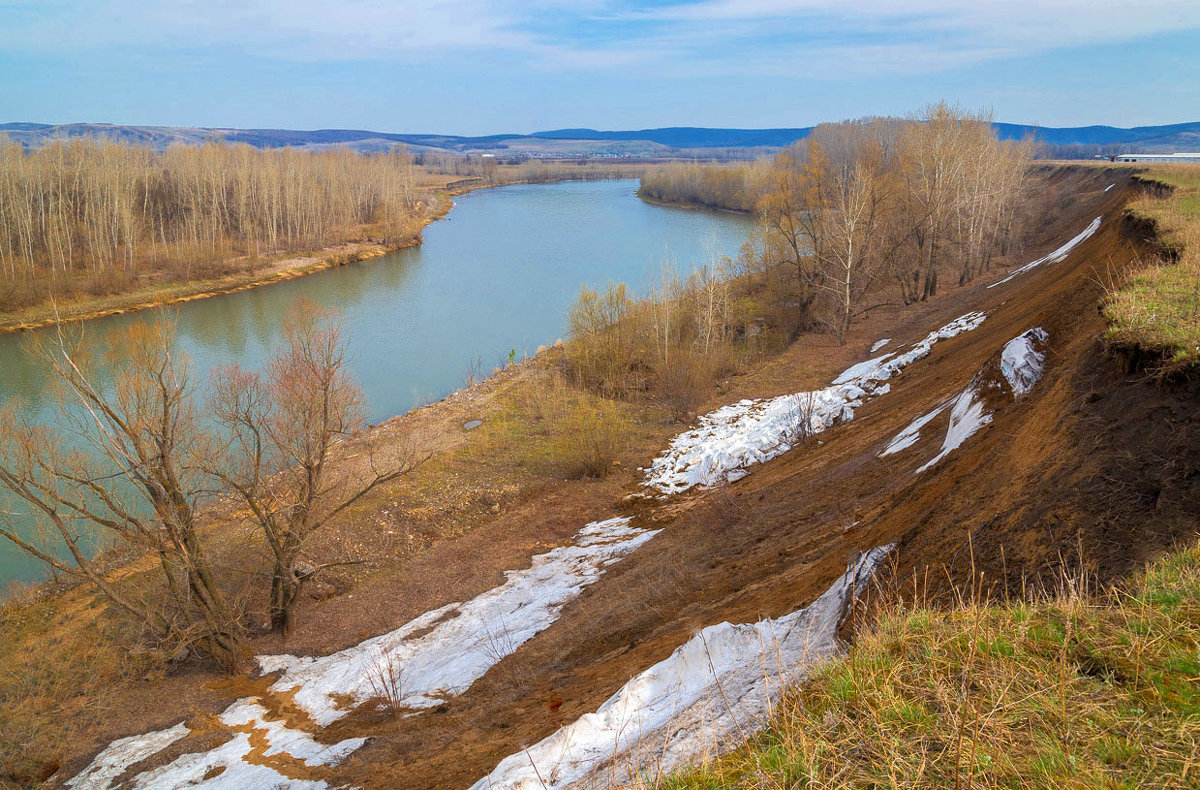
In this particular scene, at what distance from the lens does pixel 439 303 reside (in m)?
37.9

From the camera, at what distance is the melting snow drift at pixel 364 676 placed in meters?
7.70

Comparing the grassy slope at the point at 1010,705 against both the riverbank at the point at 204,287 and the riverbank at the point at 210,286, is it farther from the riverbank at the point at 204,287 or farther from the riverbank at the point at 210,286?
the riverbank at the point at 204,287

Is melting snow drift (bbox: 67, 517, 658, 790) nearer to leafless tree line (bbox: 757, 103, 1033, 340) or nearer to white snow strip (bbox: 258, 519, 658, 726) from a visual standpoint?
white snow strip (bbox: 258, 519, 658, 726)

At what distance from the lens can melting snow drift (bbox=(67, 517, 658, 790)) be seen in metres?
7.70

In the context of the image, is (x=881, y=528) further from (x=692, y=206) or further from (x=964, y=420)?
(x=692, y=206)

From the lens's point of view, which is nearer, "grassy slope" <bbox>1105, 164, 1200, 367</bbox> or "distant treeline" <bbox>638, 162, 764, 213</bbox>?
"grassy slope" <bbox>1105, 164, 1200, 367</bbox>

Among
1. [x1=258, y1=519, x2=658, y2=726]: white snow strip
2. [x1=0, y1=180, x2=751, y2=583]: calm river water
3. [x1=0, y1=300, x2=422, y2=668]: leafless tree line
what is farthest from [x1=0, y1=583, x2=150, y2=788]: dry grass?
[x1=0, y1=180, x2=751, y2=583]: calm river water

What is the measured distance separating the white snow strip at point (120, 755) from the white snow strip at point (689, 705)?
20.3 feet

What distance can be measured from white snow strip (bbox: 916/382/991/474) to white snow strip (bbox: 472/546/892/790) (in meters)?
2.96

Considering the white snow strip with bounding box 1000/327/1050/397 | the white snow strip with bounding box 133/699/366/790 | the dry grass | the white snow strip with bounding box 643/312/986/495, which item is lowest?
the dry grass

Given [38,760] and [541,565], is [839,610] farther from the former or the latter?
[38,760]

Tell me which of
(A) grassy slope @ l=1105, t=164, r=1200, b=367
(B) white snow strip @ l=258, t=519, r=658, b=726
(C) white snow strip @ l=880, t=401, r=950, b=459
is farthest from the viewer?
(C) white snow strip @ l=880, t=401, r=950, b=459

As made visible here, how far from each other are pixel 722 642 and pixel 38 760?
360 inches

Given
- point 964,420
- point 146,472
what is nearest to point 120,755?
point 146,472
